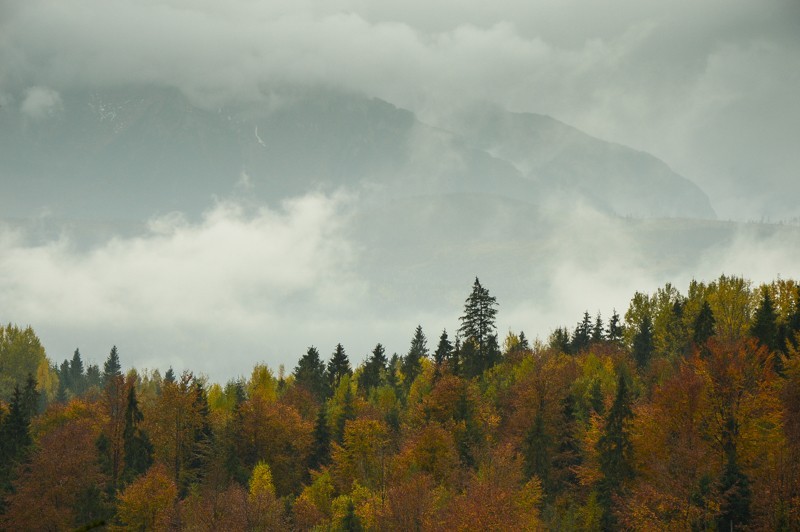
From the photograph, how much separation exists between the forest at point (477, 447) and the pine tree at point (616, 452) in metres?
0.16

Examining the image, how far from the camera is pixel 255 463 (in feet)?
262

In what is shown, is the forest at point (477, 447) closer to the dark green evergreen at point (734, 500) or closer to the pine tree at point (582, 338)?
the dark green evergreen at point (734, 500)

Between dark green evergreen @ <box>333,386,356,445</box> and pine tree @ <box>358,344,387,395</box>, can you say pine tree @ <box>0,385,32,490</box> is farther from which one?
pine tree @ <box>358,344,387,395</box>

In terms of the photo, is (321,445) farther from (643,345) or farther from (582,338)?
(582,338)

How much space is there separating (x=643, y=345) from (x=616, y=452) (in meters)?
52.2

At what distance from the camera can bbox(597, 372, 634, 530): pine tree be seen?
2140 inches

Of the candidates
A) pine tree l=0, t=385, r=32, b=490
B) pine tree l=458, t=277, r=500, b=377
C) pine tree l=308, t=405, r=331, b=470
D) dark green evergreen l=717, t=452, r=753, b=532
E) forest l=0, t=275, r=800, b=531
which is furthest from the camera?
pine tree l=458, t=277, r=500, b=377

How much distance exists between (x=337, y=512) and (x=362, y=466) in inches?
408

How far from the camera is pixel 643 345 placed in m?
103

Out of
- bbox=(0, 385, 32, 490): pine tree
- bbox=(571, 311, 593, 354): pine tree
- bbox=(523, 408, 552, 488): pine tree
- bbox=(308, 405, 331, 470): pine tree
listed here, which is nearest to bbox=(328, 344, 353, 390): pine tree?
bbox=(308, 405, 331, 470): pine tree

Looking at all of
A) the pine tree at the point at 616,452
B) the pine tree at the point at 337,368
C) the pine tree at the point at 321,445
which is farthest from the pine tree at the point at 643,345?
A: the pine tree at the point at 616,452

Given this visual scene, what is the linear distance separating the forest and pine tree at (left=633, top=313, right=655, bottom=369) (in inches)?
12.2

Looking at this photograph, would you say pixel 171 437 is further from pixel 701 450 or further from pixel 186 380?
pixel 701 450

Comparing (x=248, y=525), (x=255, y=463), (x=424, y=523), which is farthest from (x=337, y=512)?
(x=255, y=463)
